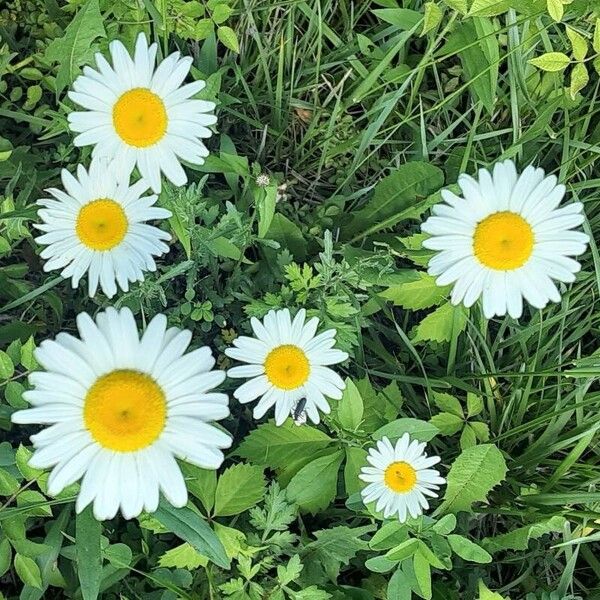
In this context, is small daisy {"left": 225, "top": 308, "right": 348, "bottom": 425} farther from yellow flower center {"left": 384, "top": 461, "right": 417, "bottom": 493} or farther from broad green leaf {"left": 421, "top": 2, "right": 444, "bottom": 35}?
broad green leaf {"left": 421, "top": 2, "right": 444, "bottom": 35}

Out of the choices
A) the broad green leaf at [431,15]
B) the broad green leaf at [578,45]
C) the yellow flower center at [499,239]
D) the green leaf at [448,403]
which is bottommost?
the green leaf at [448,403]

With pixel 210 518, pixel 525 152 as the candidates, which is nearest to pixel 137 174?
pixel 210 518

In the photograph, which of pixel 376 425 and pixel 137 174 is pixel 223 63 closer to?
pixel 137 174

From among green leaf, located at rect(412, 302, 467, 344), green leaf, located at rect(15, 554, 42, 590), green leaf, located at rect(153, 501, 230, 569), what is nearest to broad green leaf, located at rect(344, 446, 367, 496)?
green leaf, located at rect(412, 302, 467, 344)

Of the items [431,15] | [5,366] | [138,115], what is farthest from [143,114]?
[431,15]

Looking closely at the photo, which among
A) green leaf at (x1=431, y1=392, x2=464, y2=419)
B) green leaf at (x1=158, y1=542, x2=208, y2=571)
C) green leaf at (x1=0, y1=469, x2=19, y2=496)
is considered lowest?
green leaf at (x1=0, y1=469, x2=19, y2=496)

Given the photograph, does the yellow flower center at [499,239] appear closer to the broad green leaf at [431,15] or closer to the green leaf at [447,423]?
the broad green leaf at [431,15]

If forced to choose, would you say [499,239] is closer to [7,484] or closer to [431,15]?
[431,15]

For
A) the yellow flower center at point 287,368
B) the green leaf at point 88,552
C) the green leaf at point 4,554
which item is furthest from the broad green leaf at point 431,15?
the green leaf at point 4,554
